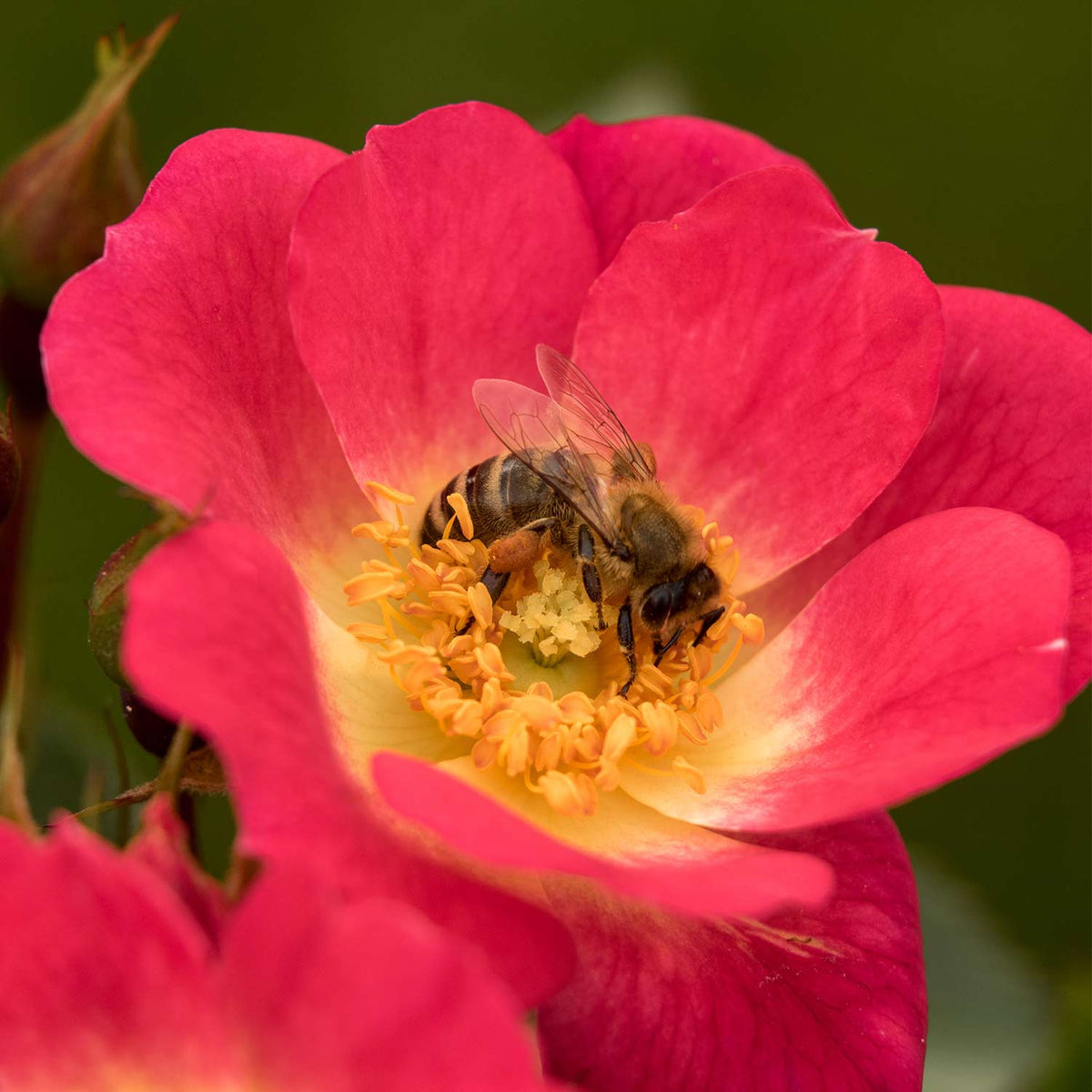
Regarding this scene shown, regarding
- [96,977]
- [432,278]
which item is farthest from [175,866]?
[432,278]

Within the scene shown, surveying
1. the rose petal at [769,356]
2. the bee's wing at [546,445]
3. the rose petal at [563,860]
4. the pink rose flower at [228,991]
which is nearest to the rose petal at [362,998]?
the pink rose flower at [228,991]

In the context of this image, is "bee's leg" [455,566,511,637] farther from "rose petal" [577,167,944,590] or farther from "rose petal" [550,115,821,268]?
"rose petal" [550,115,821,268]

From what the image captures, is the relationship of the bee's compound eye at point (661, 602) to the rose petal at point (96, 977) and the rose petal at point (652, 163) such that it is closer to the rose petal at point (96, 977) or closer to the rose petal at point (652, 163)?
the rose petal at point (652, 163)

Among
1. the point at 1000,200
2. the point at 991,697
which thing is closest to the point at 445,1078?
the point at 991,697

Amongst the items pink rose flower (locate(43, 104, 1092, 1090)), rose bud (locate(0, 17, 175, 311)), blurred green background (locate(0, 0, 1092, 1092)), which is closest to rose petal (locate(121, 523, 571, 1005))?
pink rose flower (locate(43, 104, 1092, 1090))

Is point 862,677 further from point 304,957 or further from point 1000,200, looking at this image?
point 1000,200
